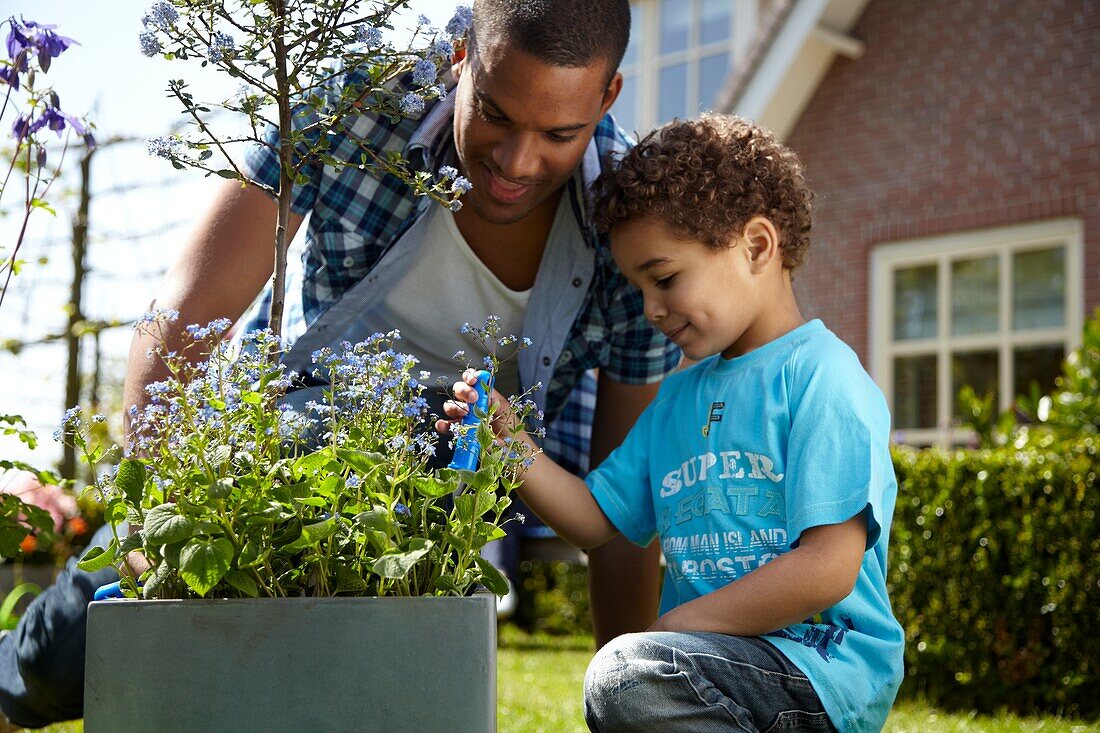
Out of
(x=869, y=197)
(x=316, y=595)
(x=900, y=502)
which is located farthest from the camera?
(x=869, y=197)

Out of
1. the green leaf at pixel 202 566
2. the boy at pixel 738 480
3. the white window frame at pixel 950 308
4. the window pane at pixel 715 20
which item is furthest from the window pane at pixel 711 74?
the green leaf at pixel 202 566

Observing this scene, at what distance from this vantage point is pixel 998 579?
4.20 m

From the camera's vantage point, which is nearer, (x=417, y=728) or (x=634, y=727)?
(x=417, y=728)

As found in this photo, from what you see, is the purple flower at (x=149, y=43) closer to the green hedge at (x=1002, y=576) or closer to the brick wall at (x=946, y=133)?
the green hedge at (x=1002, y=576)

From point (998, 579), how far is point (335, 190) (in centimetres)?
301

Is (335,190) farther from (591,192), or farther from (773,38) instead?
(773,38)

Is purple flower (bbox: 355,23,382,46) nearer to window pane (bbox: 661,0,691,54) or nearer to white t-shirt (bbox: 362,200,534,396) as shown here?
white t-shirt (bbox: 362,200,534,396)

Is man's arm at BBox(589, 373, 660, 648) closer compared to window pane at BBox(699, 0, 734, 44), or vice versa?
man's arm at BBox(589, 373, 660, 648)

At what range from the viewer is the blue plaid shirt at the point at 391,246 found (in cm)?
244

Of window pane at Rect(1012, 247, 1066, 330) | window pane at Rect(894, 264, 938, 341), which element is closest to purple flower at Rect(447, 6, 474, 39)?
window pane at Rect(1012, 247, 1066, 330)

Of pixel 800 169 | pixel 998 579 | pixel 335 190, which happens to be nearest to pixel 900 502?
pixel 998 579

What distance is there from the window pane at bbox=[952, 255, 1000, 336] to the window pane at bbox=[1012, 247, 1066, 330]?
0.45 feet

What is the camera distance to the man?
2129 mm

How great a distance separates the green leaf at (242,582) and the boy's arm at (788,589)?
0.79m
